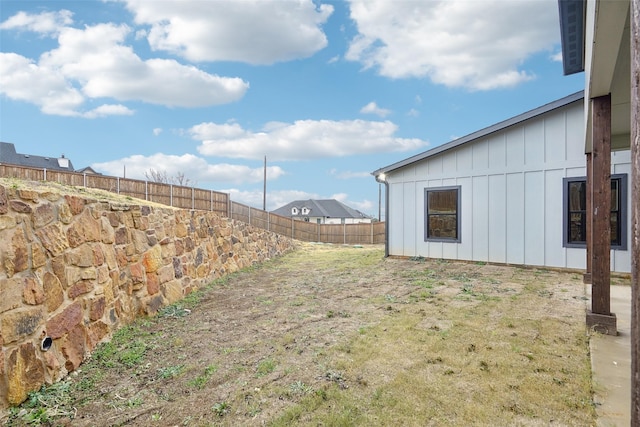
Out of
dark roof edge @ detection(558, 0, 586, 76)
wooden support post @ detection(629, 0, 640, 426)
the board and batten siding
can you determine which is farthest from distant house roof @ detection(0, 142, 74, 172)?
wooden support post @ detection(629, 0, 640, 426)

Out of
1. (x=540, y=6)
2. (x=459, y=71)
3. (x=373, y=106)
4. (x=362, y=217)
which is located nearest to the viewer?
(x=540, y=6)

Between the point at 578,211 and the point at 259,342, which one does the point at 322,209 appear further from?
the point at 259,342

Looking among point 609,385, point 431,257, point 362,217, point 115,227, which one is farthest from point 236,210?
point 362,217

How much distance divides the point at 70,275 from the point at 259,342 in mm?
2005

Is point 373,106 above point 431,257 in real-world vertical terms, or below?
above

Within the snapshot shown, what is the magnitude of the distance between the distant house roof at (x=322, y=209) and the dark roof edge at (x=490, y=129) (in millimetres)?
30378

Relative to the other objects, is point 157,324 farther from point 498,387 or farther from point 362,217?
point 362,217

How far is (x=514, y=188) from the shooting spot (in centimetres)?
808

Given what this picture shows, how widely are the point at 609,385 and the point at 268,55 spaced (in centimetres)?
1311

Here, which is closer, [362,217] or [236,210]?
[236,210]

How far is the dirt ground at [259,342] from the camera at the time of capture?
7.97ft

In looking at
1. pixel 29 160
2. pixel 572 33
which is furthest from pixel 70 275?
pixel 29 160

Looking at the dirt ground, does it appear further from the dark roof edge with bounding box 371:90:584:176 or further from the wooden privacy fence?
the wooden privacy fence

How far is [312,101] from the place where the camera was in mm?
17750
